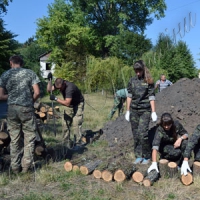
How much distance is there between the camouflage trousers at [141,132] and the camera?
5.25 meters

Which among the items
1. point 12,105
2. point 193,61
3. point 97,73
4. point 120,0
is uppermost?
point 120,0

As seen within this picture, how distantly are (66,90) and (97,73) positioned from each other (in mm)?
12916

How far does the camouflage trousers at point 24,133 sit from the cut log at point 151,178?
177 cm

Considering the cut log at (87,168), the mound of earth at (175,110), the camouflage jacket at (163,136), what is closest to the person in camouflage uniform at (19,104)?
the cut log at (87,168)

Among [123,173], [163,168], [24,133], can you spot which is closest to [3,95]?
[24,133]

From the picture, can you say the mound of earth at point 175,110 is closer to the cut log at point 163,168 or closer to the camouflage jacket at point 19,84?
the cut log at point 163,168

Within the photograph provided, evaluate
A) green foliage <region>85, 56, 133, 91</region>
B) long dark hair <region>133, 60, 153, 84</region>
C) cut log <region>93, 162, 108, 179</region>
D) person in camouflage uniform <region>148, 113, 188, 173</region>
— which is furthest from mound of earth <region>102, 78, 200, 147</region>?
green foliage <region>85, 56, 133, 91</region>

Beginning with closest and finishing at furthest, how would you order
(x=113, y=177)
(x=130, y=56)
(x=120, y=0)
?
(x=113, y=177) < (x=130, y=56) < (x=120, y=0)

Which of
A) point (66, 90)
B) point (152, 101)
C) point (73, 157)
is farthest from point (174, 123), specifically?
point (66, 90)

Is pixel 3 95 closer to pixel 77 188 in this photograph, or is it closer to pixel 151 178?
pixel 77 188

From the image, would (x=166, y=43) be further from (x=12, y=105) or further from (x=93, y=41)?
(x=12, y=105)

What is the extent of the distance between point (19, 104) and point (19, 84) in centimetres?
30

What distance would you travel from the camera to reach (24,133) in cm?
481

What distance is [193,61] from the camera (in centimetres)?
2841
